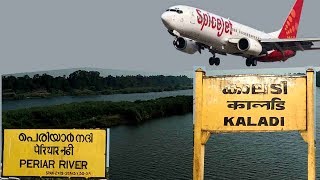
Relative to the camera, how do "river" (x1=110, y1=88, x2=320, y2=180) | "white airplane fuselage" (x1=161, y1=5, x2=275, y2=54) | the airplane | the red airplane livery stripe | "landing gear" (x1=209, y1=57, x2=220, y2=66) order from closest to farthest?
"white airplane fuselage" (x1=161, y1=5, x2=275, y2=54)
the airplane
the red airplane livery stripe
"landing gear" (x1=209, y1=57, x2=220, y2=66)
"river" (x1=110, y1=88, x2=320, y2=180)

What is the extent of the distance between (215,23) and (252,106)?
79.8 feet

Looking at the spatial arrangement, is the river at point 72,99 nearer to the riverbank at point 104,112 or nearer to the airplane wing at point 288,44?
the riverbank at point 104,112

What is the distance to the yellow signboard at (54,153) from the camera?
52.0ft

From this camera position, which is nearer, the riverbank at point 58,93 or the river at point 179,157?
the river at point 179,157

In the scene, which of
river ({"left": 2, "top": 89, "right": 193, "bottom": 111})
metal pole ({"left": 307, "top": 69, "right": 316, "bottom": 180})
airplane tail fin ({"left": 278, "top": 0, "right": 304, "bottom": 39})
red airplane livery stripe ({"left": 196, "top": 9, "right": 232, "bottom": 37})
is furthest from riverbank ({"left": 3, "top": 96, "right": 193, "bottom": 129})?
metal pole ({"left": 307, "top": 69, "right": 316, "bottom": 180})

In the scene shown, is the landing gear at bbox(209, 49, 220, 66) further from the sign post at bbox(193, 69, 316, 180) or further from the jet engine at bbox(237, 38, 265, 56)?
the sign post at bbox(193, 69, 316, 180)

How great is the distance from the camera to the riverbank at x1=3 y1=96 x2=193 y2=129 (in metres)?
43.8

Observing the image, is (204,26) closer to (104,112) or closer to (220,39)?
(220,39)

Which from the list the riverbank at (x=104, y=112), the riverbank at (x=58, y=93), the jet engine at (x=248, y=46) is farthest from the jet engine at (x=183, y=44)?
the riverbank at (x=58, y=93)

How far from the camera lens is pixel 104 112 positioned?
1777 inches

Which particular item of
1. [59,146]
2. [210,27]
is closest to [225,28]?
[210,27]

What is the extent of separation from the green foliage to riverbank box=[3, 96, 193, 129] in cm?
112

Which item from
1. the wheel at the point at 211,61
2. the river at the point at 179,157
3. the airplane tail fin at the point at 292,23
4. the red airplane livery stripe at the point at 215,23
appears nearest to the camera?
the red airplane livery stripe at the point at 215,23

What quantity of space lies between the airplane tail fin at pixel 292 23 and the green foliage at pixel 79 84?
1131 cm
